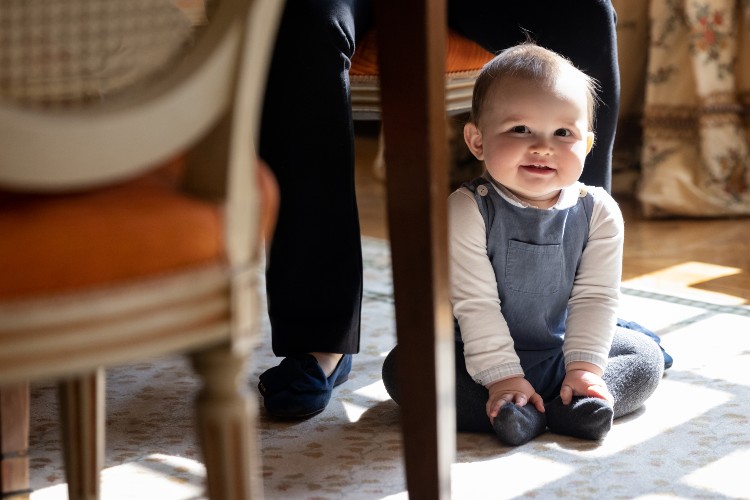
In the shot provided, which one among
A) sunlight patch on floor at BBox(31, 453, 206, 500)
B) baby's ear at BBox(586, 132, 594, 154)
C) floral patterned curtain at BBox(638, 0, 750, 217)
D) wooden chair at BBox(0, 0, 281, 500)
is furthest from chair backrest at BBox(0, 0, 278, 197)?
floral patterned curtain at BBox(638, 0, 750, 217)

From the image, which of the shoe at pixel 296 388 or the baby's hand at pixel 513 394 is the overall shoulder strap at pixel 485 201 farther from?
the shoe at pixel 296 388

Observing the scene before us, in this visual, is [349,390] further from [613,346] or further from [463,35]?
[463,35]

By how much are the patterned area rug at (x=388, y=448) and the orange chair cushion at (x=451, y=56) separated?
0.45 meters

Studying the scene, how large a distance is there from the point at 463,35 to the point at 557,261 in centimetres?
45

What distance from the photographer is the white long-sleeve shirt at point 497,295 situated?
4.62 feet

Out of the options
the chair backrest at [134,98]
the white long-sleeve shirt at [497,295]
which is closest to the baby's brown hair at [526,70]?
the white long-sleeve shirt at [497,295]

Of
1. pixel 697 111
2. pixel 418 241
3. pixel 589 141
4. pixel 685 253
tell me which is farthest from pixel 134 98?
pixel 697 111

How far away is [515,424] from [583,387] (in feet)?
0.37

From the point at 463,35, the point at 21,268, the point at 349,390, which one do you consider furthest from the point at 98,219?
the point at 463,35

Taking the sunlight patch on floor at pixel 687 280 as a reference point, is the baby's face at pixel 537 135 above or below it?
above

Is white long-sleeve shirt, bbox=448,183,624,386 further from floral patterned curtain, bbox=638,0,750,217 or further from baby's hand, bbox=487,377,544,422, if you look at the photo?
floral patterned curtain, bbox=638,0,750,217

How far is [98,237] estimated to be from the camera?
652mm

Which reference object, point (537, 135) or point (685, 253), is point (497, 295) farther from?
point (685, 253)

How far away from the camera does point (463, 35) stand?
1.71m
